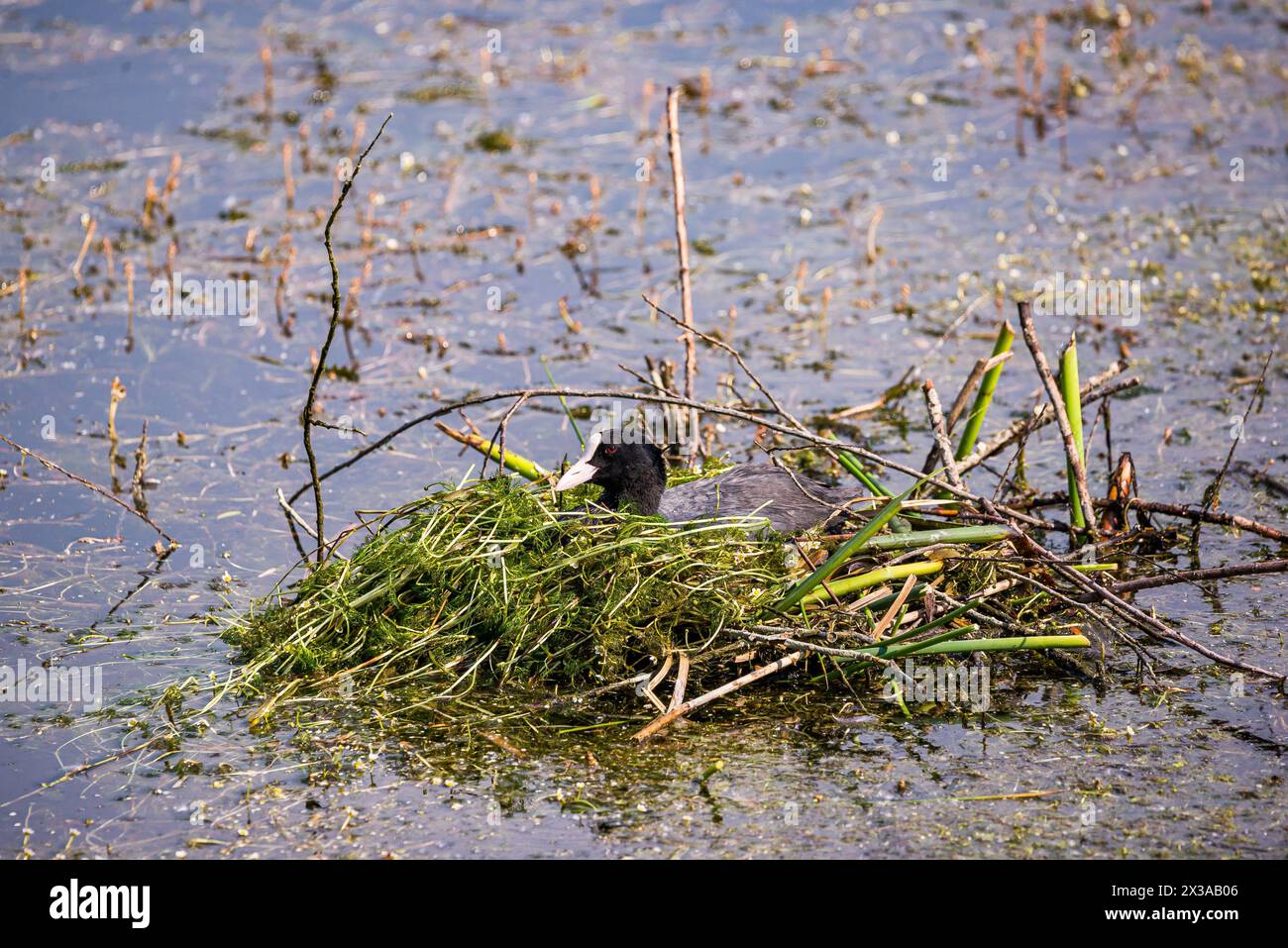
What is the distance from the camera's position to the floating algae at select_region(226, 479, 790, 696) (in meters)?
5.08

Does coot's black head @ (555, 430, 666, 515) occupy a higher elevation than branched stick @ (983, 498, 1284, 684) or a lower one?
higher

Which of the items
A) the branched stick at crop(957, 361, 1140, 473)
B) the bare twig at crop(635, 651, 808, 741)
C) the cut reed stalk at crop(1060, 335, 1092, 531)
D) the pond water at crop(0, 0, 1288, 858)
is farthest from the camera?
the branched stick at crop(957, 361, 1140, 473)

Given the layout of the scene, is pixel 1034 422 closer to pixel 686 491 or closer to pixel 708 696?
pixel 686 491

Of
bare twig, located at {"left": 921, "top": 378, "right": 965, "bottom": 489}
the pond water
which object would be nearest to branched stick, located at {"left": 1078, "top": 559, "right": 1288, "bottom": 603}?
the pond water

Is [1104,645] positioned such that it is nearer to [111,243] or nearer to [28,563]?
[28,563]

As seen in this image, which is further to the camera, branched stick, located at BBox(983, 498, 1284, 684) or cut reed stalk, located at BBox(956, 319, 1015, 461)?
cut reed stalk, located at BBox(956, 319, 1015, 461)

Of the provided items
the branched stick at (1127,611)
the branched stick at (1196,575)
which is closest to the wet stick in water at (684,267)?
the branched stick at (1127,611)

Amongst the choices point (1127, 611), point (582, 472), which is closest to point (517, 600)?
point (582, 472)

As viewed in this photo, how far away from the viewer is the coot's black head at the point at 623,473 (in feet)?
17.8

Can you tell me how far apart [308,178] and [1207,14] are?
25.5ft

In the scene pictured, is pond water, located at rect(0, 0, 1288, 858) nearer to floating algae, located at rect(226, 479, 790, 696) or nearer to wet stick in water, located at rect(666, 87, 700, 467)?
floating algae, located at rect(226, 479, 790, 696)

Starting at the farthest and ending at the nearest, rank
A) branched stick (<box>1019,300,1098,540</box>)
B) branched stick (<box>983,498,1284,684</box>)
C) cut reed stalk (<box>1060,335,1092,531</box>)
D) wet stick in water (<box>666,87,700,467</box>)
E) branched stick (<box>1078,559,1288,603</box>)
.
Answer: wet stick in water (<box>666,87,700,467</box>), cut reed stalk (<box>1060,335,1092,531</box>), branched stick (<box>1019,300,1098,540</box>), branched stick (<box>1078,559,1288,603</box>), branched stick (<box>983,498,1284,684</box>)

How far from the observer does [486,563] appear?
5.26 metres
